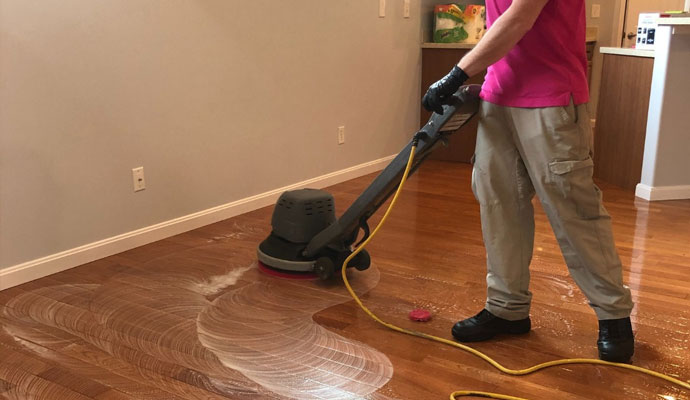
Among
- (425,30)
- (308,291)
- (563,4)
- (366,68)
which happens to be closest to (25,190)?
(308,291)

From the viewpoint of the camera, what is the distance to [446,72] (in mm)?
4945

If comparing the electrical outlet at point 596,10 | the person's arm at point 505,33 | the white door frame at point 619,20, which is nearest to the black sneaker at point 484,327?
the person's arm at point 505,33

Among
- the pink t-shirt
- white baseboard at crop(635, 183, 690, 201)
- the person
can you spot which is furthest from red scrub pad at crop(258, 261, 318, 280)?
white baseboard at crop(635, 183, 690, 201)

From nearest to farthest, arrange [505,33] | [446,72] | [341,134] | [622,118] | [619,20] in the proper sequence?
[505,33] → [622,118] → [341,134] → [446,72] → [619,20]

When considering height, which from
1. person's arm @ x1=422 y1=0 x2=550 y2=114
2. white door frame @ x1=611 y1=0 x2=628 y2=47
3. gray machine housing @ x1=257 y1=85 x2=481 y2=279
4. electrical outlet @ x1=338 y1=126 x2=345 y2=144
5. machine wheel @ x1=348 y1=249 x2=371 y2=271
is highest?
white door frame @ x1=611 y1=0 x2=628 y2=47

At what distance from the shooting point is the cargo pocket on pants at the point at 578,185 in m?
1.88

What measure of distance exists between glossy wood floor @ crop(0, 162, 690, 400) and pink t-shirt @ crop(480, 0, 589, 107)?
75cm

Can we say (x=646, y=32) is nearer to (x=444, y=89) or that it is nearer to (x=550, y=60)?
(x=550, y=60)

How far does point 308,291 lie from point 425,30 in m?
3.00

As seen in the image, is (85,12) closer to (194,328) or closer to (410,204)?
(194,328)

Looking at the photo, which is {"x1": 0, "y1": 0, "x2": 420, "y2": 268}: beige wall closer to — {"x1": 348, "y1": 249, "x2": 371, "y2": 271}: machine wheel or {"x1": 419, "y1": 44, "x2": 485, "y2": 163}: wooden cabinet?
{"x1": 419, "y1": 44, "x2": 485, "y2": 163}: wooden cabinet

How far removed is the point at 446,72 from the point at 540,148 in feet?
10.3

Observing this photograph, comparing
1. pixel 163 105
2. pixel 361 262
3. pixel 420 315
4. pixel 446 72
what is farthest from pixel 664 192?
pixel 163 105

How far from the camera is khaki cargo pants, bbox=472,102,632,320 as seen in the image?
6.18 ft
